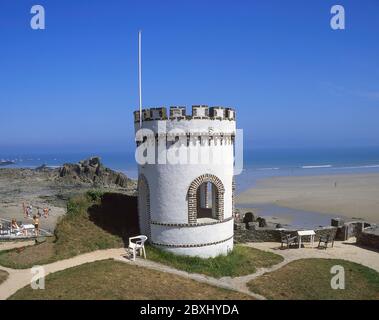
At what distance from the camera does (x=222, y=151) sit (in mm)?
17750

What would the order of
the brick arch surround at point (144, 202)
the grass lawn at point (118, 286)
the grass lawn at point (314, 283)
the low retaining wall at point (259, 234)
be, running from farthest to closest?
the low retaining wall at point (259, 234)
the brick arch surround at point (144, 202)
the grass lawn at point (314, 283)
the grass lawn at point (118, 286)

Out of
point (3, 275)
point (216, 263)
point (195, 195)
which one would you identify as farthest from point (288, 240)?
point (3, 275)

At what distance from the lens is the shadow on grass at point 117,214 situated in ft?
63.0

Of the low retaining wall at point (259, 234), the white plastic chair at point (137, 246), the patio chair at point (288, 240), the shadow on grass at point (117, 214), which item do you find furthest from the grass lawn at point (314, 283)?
the shadow on grass at point (117, 214)

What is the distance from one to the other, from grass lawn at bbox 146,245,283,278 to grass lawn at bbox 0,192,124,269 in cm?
244

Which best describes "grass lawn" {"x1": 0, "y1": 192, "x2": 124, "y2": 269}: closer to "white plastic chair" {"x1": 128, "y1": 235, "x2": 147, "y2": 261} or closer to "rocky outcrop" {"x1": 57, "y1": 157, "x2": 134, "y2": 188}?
"white plastic chair" {"x1": 128, "y1": 235, "x2": 147, "y2": 261}

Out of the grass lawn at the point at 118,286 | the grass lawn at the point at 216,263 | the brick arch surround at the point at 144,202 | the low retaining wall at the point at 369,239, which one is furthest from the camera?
the low retaining wall at the point at 369,239

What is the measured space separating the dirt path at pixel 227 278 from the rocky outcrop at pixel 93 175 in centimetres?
4246

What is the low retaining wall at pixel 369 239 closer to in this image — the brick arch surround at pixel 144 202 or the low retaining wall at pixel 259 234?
the low retaining wall at pixel 259 234

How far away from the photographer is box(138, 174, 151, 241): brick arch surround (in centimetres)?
1807

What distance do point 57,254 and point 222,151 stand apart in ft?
28.1

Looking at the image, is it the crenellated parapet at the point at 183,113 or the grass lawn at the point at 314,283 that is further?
the crenellated parapet at the point at 183,113

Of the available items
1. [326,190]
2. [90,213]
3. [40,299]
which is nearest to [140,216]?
[90,213]

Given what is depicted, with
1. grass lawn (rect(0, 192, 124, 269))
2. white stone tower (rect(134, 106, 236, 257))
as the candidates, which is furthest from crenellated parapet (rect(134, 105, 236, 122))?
grass lawn (rect(0, 192, 124, 269))
